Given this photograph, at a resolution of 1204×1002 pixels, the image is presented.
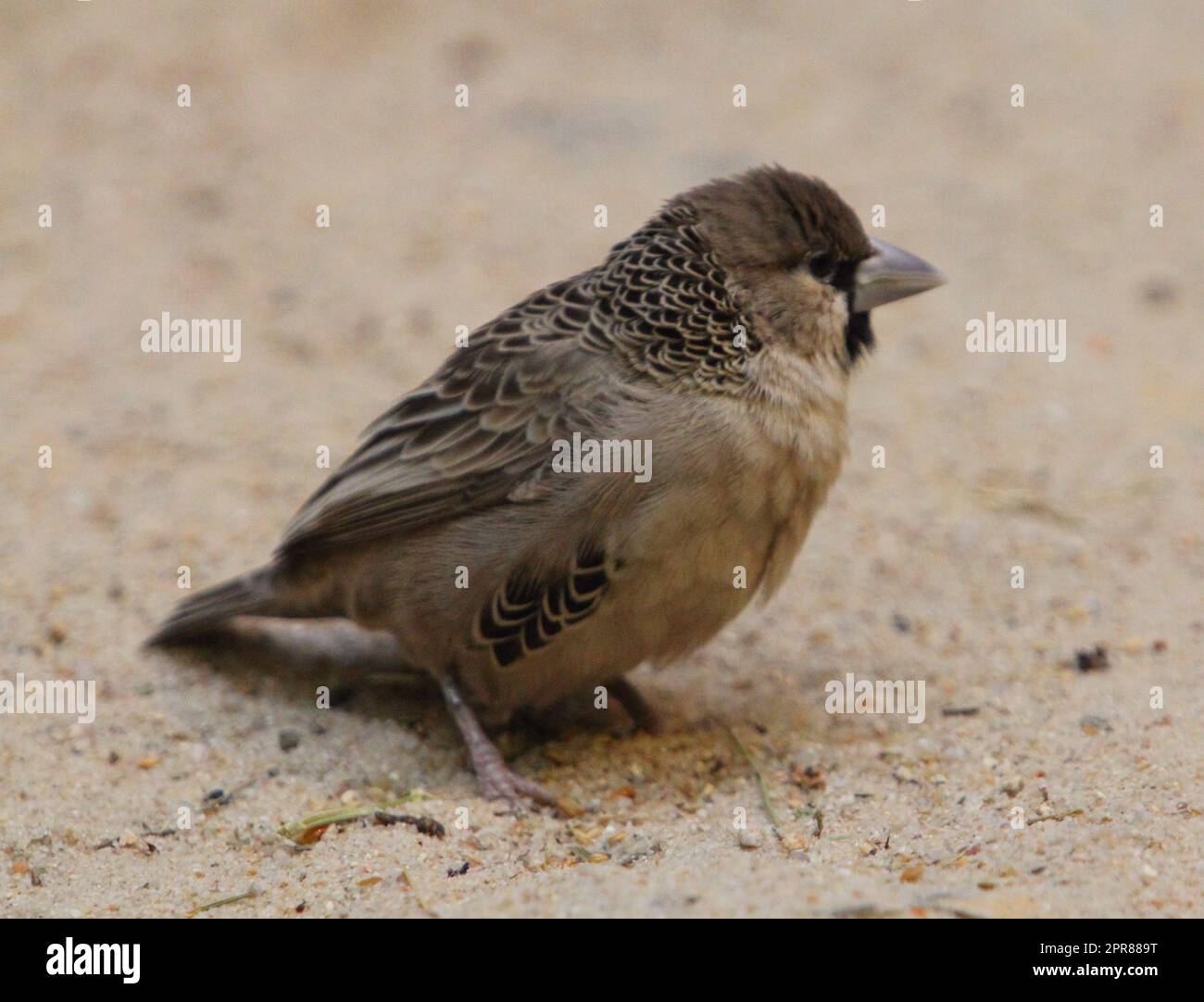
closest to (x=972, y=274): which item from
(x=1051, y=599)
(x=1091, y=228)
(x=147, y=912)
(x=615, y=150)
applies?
(x=1091, y=228)

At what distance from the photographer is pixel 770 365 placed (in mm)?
4984

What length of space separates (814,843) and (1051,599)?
2.10 m

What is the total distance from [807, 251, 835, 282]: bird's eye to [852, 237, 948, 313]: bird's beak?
124mm

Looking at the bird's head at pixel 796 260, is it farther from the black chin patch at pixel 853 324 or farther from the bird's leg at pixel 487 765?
the bird's leg at pixel 487 765

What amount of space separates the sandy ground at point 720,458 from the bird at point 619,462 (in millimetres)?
406

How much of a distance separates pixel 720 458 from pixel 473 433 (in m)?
0.88

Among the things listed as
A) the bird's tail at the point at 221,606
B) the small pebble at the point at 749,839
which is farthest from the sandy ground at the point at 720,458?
the bird's tail at the point at 221,606

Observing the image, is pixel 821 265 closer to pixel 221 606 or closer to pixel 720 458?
pixel 720 458

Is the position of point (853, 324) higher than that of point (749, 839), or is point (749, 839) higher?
point (853, 324)

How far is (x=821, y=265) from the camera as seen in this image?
5148 millimetres

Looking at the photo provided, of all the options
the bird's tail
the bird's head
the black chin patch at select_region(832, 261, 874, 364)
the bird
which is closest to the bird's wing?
Answer: the bird

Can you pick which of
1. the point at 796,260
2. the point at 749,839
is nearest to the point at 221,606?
the point at 749,839

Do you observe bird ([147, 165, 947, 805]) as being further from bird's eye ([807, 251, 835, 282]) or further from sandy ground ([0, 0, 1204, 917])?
sandy ground ([0, 0, 1204, 917])

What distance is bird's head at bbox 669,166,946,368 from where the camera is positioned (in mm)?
5066
